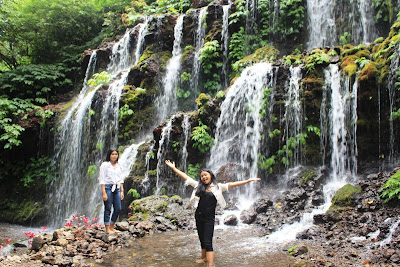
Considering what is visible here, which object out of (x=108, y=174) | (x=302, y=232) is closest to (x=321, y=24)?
(x=302, y=232)

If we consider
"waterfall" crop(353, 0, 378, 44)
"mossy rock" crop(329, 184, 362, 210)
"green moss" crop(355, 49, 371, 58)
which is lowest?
"mossy rock" crop(329, 184, 362, 210)

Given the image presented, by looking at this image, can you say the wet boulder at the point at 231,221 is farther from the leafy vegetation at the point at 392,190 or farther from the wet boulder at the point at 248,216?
the leafy vegetation at the point at 392,190

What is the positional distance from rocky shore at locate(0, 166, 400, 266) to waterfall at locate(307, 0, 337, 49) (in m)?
8.24

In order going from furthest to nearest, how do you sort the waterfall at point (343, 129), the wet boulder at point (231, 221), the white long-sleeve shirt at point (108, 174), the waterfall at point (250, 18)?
the waterfall at point (250, 18) < the waterfall at point (343, 129) < the wet boulder at point (231, 221) < the white long-sleeve shirt at point (108, 174)

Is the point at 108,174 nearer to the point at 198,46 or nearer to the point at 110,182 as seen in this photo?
the point at 110,182

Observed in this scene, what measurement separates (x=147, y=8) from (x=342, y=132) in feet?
51.3

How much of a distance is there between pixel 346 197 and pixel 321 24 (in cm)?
1077

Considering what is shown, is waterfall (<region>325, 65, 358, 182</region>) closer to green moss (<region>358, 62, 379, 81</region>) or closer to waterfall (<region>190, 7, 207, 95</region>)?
green moss (<region>358, 62, 379, 81</region>)

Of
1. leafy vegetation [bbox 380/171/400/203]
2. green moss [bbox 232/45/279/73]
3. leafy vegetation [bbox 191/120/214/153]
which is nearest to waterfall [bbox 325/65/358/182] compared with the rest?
leafy vegetation [bbox 380/171/400/203]

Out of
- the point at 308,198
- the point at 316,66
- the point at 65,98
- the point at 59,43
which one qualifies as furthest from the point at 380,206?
the point at 59,43

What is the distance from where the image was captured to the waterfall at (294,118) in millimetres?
10031

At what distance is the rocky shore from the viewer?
4.70 metres

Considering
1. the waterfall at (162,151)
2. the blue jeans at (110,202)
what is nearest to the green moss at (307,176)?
the waterfall at (162,151)

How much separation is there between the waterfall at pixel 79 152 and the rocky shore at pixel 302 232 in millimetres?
5470
